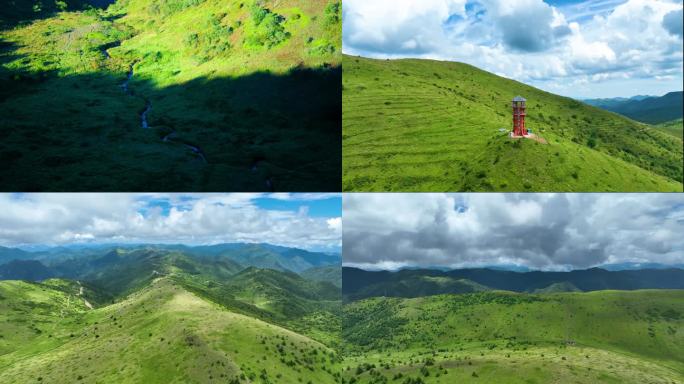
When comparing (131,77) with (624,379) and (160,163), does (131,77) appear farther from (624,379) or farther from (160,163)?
(624,379)

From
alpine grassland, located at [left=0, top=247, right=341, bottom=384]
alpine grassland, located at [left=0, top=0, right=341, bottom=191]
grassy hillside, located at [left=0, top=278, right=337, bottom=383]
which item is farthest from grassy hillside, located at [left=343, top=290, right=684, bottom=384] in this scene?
alpine grassland, located at [left=0, top=0, right=341, bottom=191]

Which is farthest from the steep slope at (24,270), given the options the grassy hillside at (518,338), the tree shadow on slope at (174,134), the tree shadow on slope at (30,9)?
the grassy hillside at (518,338)

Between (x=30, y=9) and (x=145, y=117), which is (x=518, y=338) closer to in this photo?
(x=145, y=117)

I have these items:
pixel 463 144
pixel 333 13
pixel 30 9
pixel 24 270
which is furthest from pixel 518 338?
pixel 24 270

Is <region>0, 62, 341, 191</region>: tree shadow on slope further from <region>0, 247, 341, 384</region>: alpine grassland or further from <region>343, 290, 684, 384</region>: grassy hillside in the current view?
<region>343, 290, 684, 384</region>: grassy hillside

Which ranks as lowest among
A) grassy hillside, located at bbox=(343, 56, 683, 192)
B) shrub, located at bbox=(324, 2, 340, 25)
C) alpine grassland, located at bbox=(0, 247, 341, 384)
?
alpine grassland, located at bbox=(0, 247, 341, 384)

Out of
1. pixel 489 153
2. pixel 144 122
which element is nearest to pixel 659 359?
pixel 489 153

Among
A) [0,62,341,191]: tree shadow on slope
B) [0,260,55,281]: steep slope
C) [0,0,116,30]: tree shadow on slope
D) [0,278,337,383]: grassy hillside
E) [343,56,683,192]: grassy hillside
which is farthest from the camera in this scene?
[0,260,55,281]: steep slope
